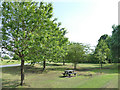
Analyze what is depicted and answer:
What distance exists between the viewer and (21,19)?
13.6 meters

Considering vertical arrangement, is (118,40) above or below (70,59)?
above

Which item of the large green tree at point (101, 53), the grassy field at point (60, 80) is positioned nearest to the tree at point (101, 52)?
the large green tree at point (101, 53)

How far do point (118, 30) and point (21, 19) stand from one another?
30.7 metres

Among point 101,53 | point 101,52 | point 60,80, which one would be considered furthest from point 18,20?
point 101,52

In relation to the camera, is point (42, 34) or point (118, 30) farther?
point (118, 30)

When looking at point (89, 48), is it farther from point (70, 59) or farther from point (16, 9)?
point (16, 9)

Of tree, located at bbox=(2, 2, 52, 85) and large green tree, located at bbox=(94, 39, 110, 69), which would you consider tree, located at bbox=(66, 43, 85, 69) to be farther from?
tree, located at bbox=(2, 2, 52, 85)

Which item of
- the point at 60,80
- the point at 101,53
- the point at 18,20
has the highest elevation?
the point at 18,20

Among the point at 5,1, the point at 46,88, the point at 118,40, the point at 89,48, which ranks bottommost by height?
the point at 46,88

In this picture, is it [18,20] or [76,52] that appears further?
[76,52]

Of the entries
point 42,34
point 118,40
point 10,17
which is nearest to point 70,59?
point 118,40

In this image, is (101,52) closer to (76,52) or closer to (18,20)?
(76,52)

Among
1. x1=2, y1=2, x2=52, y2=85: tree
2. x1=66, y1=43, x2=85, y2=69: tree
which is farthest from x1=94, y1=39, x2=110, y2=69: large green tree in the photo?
x1=2, y1=2, x2=52, y2=85: tree

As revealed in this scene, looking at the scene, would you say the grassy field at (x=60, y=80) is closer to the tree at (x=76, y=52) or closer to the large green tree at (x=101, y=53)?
the large green tree at (x=101, y=53)
